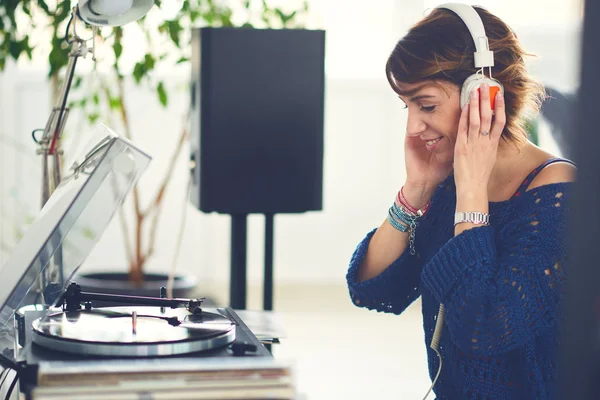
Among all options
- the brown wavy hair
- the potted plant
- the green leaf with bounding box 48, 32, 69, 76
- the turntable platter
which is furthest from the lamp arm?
the green leaf with bounding box 48, 32, 69, 76

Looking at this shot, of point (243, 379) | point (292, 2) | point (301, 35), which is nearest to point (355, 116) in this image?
point (292, 2)

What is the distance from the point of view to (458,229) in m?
1.27

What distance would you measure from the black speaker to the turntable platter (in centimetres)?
87

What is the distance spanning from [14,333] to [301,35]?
1153 millimetres

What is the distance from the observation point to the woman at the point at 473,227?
1202 mm

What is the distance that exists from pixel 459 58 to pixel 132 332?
72 cm

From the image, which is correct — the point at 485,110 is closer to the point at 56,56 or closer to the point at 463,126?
the point at 463,126

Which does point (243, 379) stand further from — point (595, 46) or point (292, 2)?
point (292, 2)

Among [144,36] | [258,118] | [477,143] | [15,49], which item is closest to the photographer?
[477,143]

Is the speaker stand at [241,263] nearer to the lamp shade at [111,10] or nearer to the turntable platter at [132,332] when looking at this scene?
the lamp shade at [111,10]

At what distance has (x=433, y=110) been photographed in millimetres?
1358

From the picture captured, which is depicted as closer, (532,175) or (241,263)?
(532,175)

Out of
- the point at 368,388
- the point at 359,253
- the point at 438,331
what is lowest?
the point at 368,388

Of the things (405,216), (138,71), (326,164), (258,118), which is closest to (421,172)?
(405,216)
